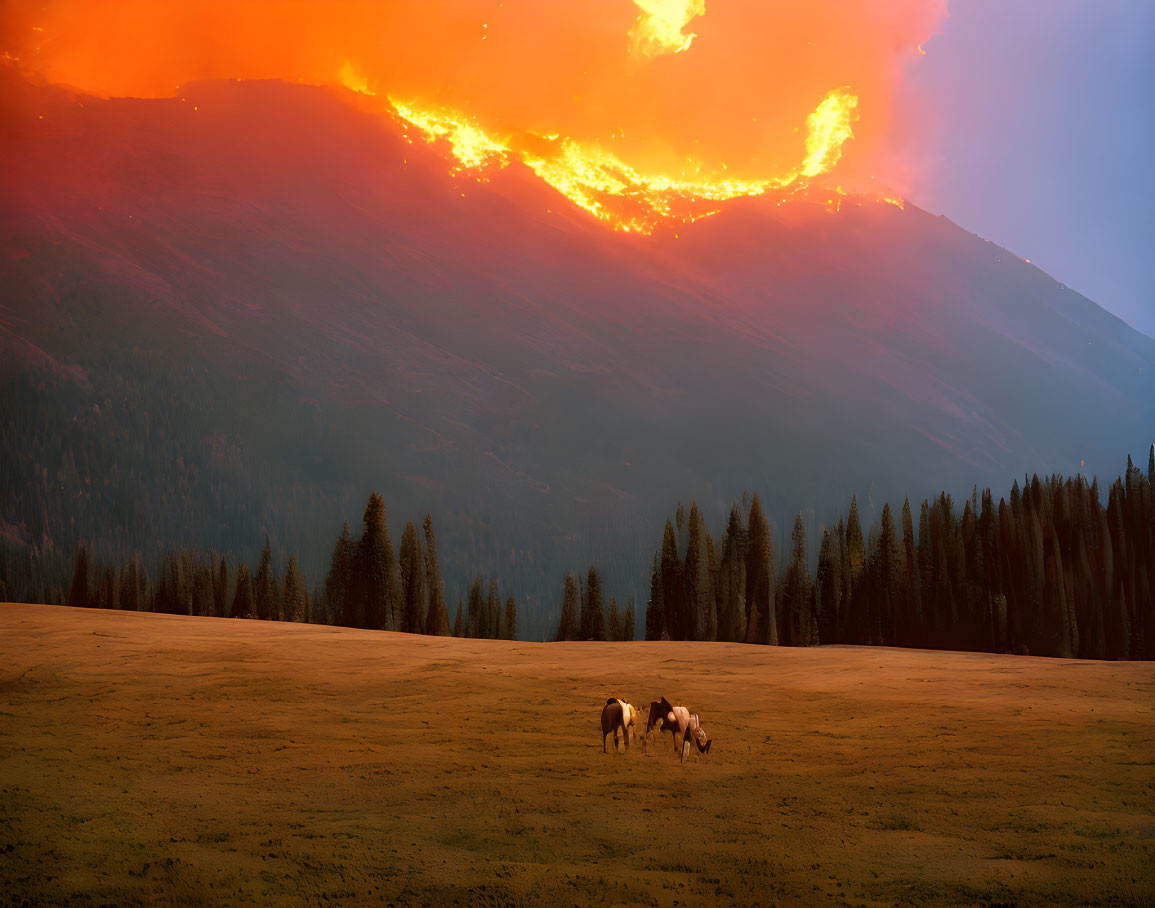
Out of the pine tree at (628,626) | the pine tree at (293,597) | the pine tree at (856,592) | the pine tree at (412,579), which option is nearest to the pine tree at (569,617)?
the pine tree at (628,626)

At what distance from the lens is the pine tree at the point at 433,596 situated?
4156 inches

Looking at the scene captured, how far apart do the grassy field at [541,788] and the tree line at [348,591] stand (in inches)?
2656

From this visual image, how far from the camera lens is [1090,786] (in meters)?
17.8

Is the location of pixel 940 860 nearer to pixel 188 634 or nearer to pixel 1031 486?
pixel 188 634

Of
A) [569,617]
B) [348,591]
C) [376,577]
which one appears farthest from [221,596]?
[569,617]

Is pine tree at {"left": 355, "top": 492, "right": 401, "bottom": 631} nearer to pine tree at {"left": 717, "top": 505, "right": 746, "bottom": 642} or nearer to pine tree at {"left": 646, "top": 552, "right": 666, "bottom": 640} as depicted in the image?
pine tree at {"left": 646, "top": 552, "right": 666, "bottom": 640}

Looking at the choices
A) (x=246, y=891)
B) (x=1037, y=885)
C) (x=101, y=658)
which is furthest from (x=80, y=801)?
(x=1037, y=885)

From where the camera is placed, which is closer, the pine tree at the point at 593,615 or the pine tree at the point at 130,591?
the pine tree at the point at 593,615

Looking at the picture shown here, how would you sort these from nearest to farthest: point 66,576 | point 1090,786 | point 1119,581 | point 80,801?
point 80,801 → point 1090,786 → point 1119,581 → point 66,576

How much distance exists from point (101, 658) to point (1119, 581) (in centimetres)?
7828

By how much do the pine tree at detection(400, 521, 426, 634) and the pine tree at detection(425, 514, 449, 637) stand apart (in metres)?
2.43

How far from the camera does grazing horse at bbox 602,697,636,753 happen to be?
20.1 metres

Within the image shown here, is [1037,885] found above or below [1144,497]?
below

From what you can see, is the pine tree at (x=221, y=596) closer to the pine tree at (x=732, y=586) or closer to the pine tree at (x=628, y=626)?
the pine tree at (x=628, y=626)
